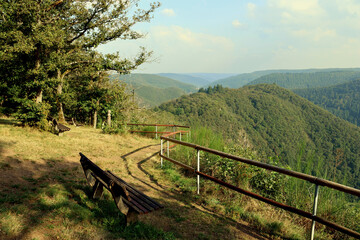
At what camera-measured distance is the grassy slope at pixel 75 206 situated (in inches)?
111

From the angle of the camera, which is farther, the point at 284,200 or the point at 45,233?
the point at 284,200

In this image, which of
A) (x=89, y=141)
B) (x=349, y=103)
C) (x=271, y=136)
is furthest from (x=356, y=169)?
(x=349, y=103)

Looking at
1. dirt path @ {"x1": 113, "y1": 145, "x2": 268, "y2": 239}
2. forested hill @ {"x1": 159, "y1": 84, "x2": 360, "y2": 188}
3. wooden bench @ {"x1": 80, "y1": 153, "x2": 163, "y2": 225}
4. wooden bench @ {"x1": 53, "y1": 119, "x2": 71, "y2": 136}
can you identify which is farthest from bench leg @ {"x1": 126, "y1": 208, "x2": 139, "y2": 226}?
forested hill @ {"x1": 159, "y1": 84, "x2": 360, "y2": 188}

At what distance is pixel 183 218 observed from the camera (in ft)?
12.1

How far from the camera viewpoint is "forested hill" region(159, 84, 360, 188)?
8356cm

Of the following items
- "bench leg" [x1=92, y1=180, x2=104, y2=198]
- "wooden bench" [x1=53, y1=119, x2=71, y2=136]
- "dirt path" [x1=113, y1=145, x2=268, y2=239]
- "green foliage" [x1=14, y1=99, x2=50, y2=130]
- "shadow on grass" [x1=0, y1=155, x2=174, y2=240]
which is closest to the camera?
"shadow on grass" [x1=0, y1=155, x2=174, y2=240]

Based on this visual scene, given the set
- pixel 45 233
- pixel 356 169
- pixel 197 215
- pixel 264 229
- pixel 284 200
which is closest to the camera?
pixel 45 233

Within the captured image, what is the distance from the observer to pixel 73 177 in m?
4.97

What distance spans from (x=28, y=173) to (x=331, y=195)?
5.98 m

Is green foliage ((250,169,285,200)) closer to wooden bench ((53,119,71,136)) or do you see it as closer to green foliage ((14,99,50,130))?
wooden bench ((53,119,71,136))

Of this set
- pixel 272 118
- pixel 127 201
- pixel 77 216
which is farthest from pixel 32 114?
pixel 272 118

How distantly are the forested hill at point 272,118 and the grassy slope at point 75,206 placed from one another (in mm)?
65265

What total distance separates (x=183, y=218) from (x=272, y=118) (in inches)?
4611

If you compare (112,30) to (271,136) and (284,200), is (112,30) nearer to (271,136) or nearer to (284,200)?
(284,200)
